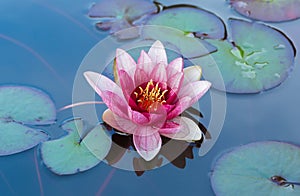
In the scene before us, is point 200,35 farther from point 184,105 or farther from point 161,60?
point 184,105

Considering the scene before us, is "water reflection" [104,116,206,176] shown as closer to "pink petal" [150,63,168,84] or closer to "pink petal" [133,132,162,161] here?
"pink petal" [133,132,162,161]

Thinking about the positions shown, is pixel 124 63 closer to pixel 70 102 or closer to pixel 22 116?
pixel 70 102

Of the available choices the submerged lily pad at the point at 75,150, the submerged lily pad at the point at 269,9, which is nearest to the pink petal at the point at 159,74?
the submerged lily pad at the point at 75,150

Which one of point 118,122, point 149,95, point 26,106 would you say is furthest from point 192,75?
point 26,106

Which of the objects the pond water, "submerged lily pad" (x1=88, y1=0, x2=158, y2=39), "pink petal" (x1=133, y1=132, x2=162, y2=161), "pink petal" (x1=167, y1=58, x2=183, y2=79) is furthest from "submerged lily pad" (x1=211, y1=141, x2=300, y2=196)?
"submerged lily pad" (x1=88, y1=0, x2=158, y2=39)

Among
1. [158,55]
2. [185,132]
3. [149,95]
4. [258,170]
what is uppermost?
[158,55]

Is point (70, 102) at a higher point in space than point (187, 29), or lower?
lower

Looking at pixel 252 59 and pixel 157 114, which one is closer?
pixel 157 114

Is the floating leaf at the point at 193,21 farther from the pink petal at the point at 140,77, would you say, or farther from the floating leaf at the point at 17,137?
the floating leaf at the point at 17,137
